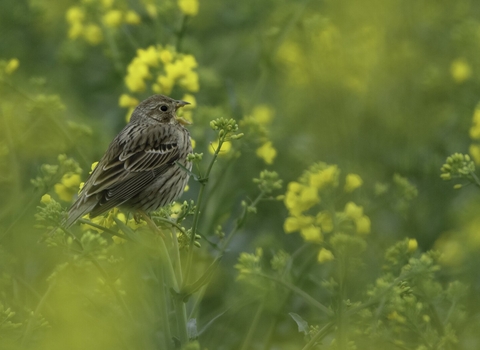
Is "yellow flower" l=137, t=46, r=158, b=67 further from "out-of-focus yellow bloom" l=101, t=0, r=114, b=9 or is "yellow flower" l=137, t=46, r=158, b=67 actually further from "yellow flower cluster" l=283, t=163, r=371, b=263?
"yellow flower cluster" l=283, t=163, r=371, b=263

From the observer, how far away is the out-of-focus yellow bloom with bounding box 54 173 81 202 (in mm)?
4996

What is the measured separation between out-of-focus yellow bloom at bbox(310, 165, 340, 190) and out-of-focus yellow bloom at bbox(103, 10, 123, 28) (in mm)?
3090

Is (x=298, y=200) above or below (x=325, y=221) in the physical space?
above

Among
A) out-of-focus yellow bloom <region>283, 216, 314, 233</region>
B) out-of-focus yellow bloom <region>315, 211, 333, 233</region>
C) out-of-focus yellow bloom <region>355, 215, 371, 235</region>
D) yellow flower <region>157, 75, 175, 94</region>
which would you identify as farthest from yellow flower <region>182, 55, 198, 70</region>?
out-of-focus yellow bloom <region>355, 215, 371, 235</region>

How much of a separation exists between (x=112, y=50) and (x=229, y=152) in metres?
1.57

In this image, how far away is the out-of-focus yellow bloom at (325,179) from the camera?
4.23 metres

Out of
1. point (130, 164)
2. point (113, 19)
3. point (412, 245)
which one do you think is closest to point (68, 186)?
point (130, 164)

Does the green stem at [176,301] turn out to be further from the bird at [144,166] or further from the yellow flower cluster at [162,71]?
the yellow flower cluster at [162,71]

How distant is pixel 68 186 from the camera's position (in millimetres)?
5043

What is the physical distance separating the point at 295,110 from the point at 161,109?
1.61 meters

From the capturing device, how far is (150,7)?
7.04 meters

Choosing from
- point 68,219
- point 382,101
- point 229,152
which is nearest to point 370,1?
point 382,101

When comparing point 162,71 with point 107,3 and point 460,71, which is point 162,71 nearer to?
point 107,3

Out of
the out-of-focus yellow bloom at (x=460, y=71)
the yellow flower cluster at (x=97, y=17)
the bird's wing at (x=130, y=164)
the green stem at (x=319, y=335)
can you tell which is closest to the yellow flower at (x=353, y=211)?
the green stem at (x=319, y=335)
